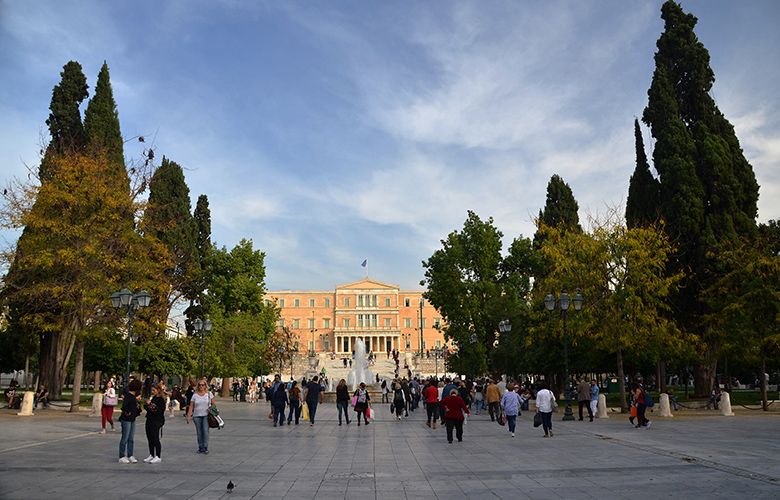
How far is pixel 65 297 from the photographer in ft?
89.5

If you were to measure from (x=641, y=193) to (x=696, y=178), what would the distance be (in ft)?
13.9

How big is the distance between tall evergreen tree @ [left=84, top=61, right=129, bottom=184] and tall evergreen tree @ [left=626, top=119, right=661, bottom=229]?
2997 cm

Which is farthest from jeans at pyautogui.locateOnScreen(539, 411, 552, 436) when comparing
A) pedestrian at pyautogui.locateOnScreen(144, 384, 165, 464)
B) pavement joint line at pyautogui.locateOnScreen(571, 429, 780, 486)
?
pedestrian at pyautogui.locateOnScreen(144, 384, 165, 464)

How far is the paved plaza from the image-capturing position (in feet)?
26.7

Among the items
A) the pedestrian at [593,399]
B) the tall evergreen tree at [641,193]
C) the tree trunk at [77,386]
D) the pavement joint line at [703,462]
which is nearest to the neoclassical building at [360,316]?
the tall evergreen tree at [641,193]

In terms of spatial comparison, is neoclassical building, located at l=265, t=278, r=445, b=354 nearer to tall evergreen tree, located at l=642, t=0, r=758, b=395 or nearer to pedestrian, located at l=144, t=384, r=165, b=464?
tall evergreen tree, located at l=642, t=0, r=758, b=395

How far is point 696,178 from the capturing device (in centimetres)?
3122

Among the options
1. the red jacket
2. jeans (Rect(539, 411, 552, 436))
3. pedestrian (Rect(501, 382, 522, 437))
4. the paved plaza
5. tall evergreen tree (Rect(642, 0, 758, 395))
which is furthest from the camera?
tall evergreen tree (Rect(642, 0, 758, 395))

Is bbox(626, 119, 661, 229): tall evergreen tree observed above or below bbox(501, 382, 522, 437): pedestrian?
above

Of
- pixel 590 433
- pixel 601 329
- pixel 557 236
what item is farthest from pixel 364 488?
pixel 557 236

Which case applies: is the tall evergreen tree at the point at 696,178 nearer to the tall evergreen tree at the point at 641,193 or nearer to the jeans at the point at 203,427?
the tall evergreen tree at the point at 641,193

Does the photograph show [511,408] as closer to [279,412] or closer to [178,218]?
[279,412]

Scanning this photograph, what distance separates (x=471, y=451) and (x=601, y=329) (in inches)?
558

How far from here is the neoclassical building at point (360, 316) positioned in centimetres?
11594
